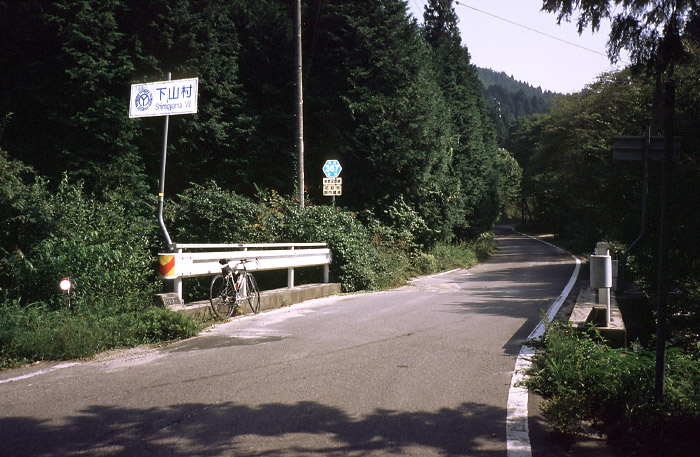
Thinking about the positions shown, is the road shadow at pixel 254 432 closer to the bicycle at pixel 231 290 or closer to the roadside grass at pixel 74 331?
the roadside grass at pixel 74 331

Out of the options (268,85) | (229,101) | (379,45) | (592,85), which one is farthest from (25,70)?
(592,85)

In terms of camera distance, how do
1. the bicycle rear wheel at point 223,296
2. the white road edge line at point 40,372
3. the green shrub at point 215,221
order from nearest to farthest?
1. the white road edge line at point 40,372
2. the bicycle rear wheel at point 223,296
3. the green shrub at point 215,221

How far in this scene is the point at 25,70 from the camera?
760 inches

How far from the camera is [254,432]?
4348mm

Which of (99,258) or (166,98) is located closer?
(99,258)

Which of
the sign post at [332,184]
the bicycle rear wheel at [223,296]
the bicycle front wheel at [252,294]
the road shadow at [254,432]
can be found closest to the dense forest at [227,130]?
the sign post at [332,184]

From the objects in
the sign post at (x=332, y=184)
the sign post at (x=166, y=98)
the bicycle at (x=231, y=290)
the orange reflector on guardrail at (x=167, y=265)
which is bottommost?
the bicycle at (x=231, y=290)

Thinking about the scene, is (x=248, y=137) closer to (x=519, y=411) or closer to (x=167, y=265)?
(x=167, y=265)

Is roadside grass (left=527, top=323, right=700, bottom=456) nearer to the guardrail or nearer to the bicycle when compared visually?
the bicycle

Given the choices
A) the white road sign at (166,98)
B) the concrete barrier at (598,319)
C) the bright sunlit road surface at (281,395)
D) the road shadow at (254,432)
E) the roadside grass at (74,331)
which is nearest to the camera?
the road shadow at (254,432)

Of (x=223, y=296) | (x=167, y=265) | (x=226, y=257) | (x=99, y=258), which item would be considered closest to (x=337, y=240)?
(x=226, y=257)

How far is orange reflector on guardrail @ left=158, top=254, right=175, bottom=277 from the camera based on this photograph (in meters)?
8.91

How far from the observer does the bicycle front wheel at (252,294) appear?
10328 millimetres

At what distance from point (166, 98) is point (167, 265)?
13.5ft
